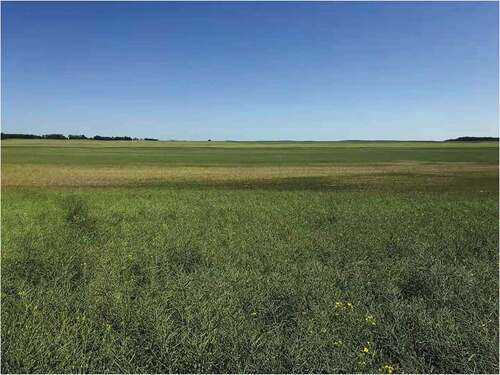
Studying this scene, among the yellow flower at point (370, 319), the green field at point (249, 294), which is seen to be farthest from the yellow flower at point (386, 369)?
the yellow flower at point (370, 319)

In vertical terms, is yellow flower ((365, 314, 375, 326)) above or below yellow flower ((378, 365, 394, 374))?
above

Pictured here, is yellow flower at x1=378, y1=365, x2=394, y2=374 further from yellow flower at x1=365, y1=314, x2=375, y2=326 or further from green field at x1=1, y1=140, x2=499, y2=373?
yellow flower at x1=365, y1=314, x2=375, y2=326

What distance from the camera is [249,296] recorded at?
379 inches

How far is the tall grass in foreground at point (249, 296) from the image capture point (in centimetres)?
721

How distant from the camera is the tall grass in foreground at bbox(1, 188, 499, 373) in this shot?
7.21 meters

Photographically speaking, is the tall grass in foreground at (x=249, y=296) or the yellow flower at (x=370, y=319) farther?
the yellow flower at (x=370, y=319)

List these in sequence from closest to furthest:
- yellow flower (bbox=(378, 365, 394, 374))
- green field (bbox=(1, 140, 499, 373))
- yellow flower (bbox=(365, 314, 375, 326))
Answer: yellow flower (bbox=(378, 365, 394, 374)), green field (bbox=(1, 140, 499, 373)), yellow flower (bbox=(365, 314, 375, 326))

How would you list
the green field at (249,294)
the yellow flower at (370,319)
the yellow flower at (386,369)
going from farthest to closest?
the yellow flower at (370,319) → the green field at (249,294) → the yellow flower at (386,369)

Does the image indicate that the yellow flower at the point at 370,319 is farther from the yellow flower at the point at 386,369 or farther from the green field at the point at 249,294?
the yellow flower at the point at 386,369

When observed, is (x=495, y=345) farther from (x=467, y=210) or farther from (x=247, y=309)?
(x=467, y=210)

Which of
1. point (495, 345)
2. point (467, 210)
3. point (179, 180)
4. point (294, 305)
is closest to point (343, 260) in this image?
point (294, 305)

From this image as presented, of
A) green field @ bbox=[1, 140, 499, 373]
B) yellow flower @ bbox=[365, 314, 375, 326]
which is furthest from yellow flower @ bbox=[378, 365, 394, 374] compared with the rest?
yellow flower @ bbox=[365, 314, 375, 326]

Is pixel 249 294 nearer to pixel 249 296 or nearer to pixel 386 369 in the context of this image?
pixel 249 296

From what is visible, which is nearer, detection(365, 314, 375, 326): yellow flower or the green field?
the green field
